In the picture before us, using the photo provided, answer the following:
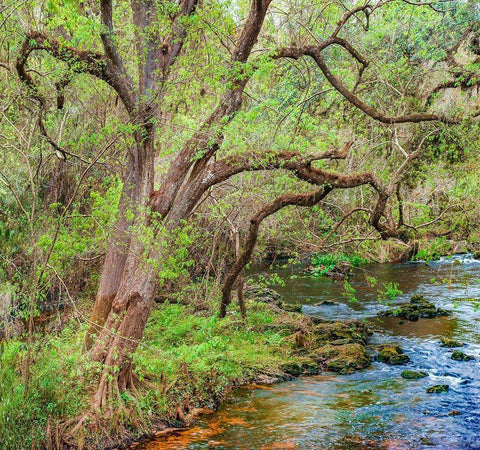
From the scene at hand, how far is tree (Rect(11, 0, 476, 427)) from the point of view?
8586mm

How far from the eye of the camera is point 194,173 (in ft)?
31.6

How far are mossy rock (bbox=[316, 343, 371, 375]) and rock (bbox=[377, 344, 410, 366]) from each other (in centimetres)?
38

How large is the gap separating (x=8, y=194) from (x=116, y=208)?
Answer: 8.87 feet

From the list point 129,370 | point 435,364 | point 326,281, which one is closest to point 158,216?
point 129,370

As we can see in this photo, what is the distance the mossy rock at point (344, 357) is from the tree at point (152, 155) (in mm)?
3649

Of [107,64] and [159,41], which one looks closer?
[107,64]

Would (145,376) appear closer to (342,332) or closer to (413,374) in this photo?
(413,374)

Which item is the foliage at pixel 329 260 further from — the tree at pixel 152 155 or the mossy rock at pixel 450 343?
the mossy rock at pixel 450 343

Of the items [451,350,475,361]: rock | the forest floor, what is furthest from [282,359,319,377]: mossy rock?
[451,350,475,361]: rock

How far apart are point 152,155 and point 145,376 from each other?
4140mm

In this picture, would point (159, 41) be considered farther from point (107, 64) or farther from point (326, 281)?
point (326, 281)

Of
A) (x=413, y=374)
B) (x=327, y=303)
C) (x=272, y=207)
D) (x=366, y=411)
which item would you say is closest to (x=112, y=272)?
(x=272, y=207)

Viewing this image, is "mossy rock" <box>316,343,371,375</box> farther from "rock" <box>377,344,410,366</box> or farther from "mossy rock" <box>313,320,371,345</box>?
"mossy rock" <box>313,320,371,345</box>

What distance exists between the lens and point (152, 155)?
32.1 ft
